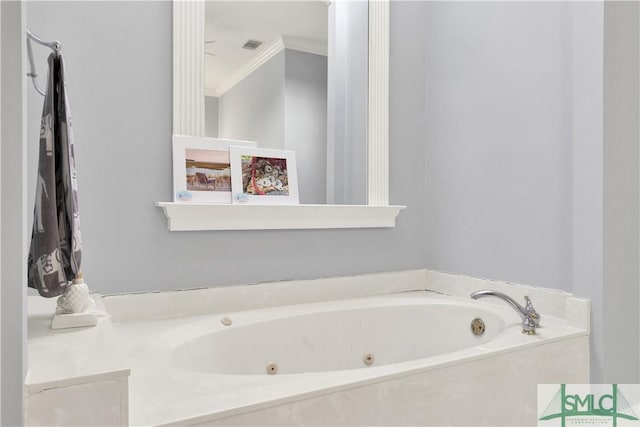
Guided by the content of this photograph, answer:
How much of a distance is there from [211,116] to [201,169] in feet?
0.72

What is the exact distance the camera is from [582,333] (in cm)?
154

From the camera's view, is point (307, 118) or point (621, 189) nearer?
point (621, 189)

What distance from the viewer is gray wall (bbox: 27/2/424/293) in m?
1.54

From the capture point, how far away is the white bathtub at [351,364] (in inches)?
37.8

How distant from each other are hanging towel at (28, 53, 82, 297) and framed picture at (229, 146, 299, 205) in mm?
787

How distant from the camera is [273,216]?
6.09 ft

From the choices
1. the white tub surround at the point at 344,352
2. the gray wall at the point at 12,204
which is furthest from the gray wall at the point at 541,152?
the gray wall at the point at 12,204

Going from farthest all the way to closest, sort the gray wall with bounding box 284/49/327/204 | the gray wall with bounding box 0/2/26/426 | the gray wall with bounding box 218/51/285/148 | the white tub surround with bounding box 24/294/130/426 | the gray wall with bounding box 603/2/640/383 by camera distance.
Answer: the gray wall with bounding box 284/49/327/204, the gray wall with bounding box 218/51/285/148, the gray wall with bounding box 603/2/640/383, the white tub surround with bounding box 24/294/130/426, the gray wall with bounding box 0/2/26/426

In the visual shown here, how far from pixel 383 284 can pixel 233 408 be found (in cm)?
135

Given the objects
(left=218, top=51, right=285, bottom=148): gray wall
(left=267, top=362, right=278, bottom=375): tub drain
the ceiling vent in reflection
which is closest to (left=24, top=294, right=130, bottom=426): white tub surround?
(left=267, top=362, right=278, bottom=375): tub drain

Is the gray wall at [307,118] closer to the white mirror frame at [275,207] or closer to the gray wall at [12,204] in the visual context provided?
the white mirror frame at [275,207]

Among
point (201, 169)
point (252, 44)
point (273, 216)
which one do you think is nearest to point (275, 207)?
point (273, 216)

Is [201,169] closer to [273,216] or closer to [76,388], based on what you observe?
[273,216]

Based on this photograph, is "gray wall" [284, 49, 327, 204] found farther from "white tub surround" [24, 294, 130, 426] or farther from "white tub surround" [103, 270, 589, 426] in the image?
"white tub surround" [24, 294, 130, 426]
